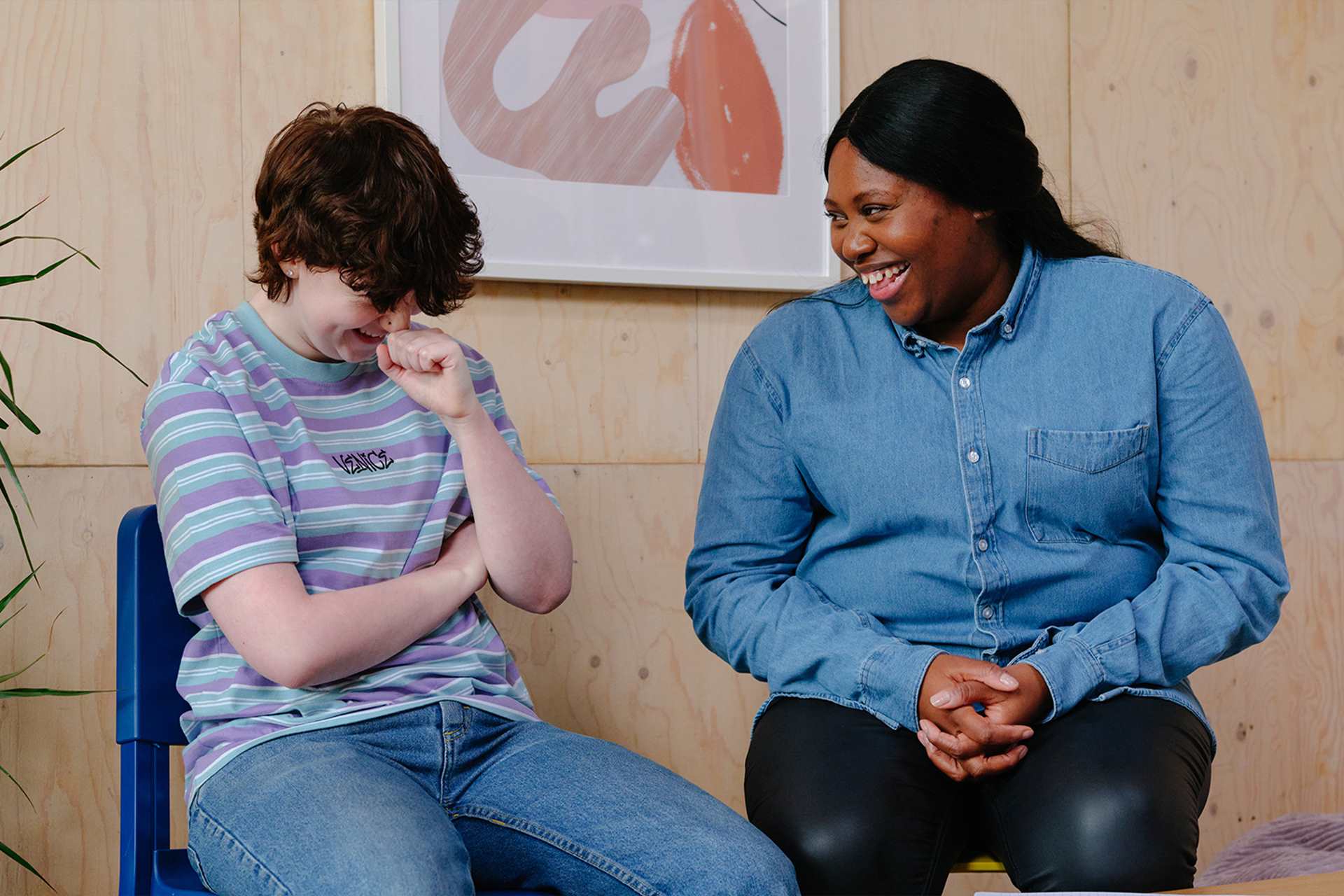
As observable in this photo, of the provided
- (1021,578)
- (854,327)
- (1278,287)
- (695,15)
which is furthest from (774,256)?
(1278,287)

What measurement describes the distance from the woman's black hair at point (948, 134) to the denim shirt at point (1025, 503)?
0.35ft

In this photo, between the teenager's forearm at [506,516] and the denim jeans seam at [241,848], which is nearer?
the denim jeans seam at [241,848]

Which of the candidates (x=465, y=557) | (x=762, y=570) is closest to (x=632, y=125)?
(x=762, y=570)

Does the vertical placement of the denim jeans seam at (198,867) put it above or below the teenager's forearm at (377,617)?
below

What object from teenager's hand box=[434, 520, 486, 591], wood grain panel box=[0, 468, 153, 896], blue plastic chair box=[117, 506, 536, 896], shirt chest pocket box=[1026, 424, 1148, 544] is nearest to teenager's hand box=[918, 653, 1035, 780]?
shirt chest pocket box=[1026, 424, 1148, 544]

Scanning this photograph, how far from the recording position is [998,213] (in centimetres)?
144

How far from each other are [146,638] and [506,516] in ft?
1.20

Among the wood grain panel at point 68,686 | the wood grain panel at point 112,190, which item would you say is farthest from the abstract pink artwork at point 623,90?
the wood grain panel at point 68,686

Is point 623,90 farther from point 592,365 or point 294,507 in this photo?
point 294,507

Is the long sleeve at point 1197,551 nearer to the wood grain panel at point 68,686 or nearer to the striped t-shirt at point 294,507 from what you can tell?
the striped t-shirt at point 294,507

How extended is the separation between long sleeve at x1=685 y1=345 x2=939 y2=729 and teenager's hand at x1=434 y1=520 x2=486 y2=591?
296 mm

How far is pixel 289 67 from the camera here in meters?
1.74

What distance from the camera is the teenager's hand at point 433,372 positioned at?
1198mm

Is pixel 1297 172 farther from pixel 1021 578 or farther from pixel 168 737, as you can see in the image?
pixel 168 737
